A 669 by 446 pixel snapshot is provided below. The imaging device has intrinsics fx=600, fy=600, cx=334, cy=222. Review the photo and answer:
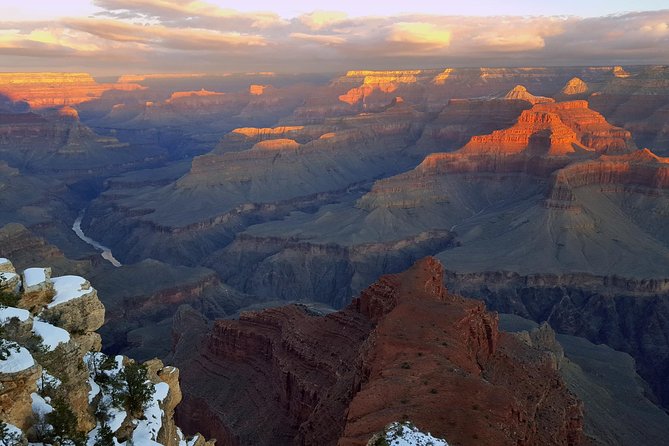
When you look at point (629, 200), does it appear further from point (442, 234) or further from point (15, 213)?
point (15, 213)

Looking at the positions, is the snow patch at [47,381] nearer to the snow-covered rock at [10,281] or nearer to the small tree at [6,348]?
the small tree at [6,348]

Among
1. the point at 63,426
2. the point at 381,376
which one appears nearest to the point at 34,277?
the point at 63,426

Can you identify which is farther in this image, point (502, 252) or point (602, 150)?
point (602, 150)

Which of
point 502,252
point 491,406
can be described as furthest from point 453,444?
point 502,252

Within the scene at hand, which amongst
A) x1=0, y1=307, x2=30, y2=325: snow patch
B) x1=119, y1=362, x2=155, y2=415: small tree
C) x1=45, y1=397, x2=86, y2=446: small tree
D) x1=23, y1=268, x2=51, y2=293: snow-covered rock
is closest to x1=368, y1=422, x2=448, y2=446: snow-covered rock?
x1=45, y1=397, x2=86, y2=446: small tree

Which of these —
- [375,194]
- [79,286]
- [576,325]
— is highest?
[79,286]

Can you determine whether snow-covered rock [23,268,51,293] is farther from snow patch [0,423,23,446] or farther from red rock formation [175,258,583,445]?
red rock formation [175,258,583,445]

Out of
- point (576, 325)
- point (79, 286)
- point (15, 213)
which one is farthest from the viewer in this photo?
point (15, 213)

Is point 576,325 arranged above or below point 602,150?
below

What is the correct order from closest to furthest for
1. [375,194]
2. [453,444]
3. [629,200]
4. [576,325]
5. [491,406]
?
[453,444] → [491,406] → [576,325] → [629,200] → [375,194]
